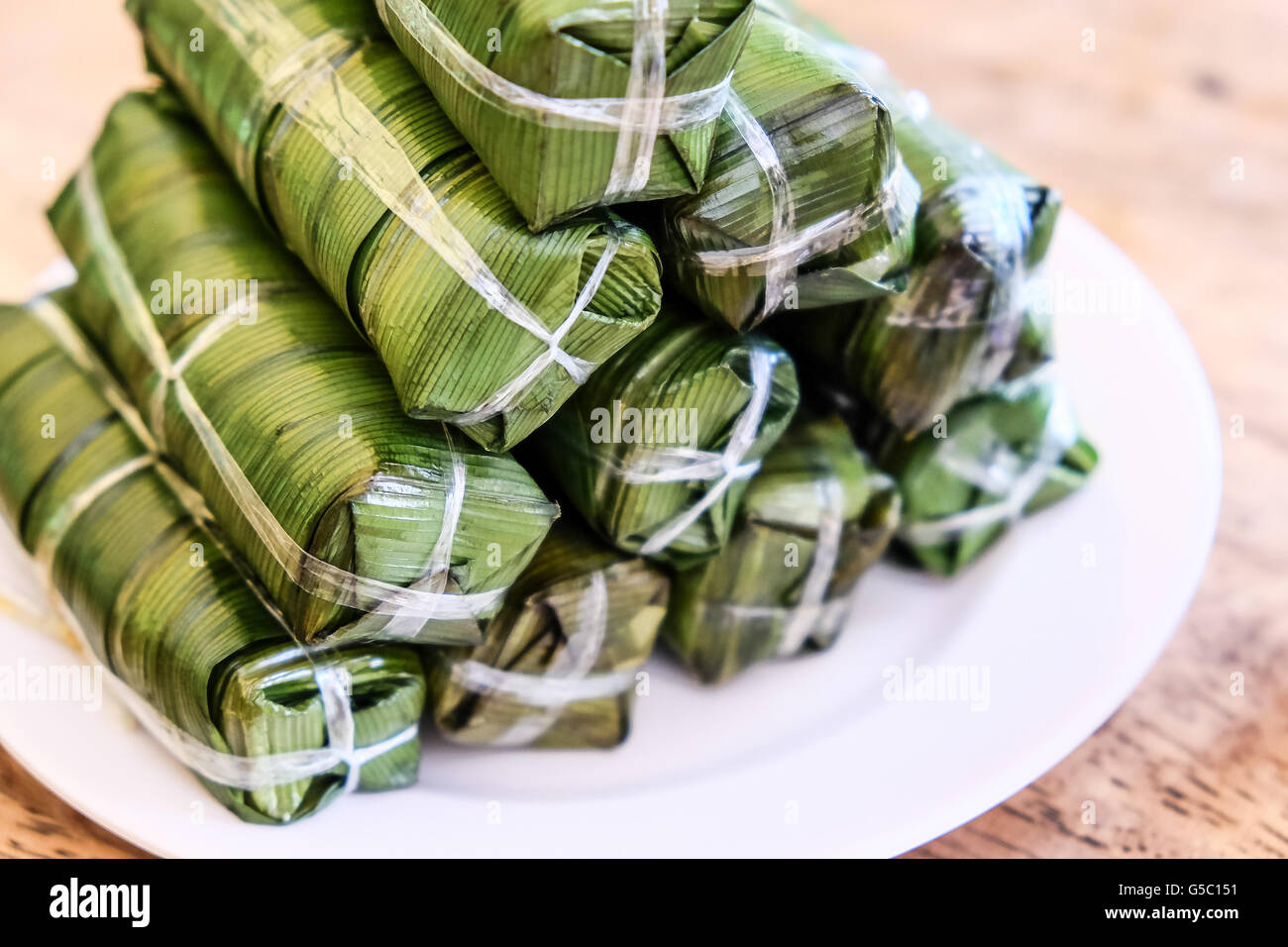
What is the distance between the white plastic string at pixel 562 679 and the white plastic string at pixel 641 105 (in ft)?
1.58

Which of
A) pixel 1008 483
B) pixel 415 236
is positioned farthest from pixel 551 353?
pixel 1008 483

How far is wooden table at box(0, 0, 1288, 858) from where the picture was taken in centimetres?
139

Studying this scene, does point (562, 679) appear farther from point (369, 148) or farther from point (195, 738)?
point (369, 148)

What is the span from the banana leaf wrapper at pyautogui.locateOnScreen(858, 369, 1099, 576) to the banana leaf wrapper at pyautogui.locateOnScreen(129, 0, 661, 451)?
0.56 meters

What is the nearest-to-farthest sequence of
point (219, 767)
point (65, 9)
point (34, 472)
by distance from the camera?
point (219, 767) → point (34, 472) → point (65, 9)

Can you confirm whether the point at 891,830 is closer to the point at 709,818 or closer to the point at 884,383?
the point at 709,818

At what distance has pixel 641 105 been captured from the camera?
1.03m

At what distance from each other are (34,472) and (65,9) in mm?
1596

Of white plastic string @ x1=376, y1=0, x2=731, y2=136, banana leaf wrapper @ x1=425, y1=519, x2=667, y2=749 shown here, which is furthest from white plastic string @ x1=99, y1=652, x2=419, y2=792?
white plastic string @ x1=376, y1=0, x2=731, y2=136

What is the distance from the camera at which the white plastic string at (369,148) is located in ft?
3.62

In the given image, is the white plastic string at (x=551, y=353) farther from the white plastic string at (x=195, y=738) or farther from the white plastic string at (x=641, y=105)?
the white plastic string at (x=195, y=738)

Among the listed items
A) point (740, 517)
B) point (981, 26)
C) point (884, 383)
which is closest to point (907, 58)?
point (981, 26)

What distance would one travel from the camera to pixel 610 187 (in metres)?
1.07

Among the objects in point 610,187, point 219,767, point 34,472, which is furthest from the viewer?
point 34,472
